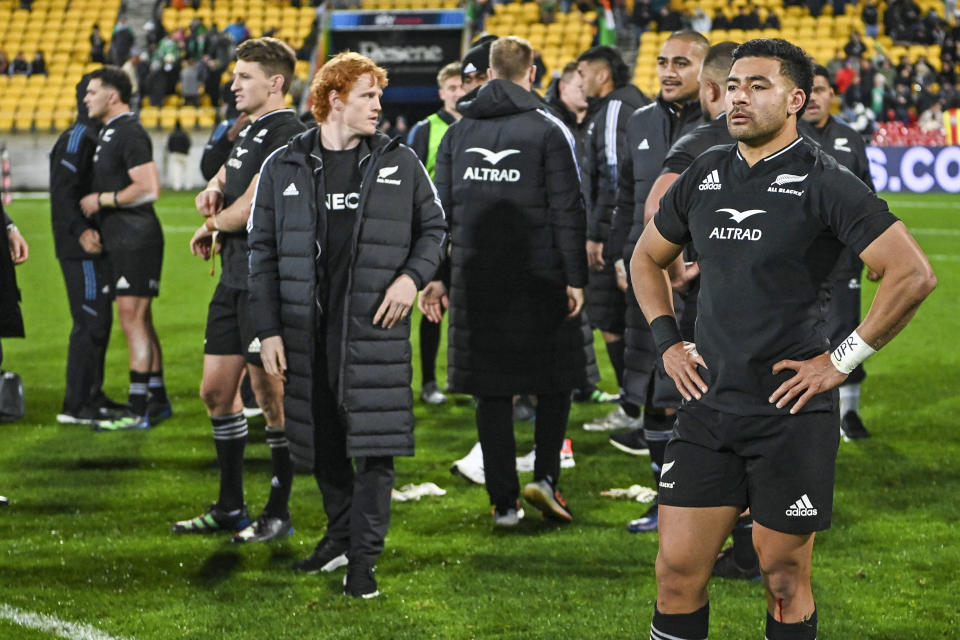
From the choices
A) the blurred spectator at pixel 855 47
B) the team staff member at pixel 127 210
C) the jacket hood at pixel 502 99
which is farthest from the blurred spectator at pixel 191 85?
the jacket hood at pixel 502 99

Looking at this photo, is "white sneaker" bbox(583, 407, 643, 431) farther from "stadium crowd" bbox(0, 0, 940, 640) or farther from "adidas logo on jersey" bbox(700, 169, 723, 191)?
"adidas logo on jersey" bbox(700, 169, 723, 191)

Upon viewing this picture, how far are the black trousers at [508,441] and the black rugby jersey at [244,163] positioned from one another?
1.17m

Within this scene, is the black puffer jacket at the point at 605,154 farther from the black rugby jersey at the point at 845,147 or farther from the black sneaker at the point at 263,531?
the black sneaker at the point at 263,531

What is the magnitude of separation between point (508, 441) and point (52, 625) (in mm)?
2022

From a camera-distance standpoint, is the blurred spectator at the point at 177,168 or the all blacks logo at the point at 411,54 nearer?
the blurred spectator at the point at 177,168

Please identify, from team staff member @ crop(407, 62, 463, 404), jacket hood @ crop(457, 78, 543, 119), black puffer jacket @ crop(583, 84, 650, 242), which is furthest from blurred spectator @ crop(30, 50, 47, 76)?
jacket hood @ crop(457, 78, 543, 119)

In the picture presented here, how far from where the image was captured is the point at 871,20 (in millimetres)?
29016

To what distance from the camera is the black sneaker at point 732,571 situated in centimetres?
499

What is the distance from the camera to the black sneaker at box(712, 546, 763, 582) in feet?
16.4

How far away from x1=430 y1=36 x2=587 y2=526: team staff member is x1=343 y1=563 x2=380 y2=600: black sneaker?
1.02 meters

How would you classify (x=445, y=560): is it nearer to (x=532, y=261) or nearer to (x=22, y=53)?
(x=532, y=261)

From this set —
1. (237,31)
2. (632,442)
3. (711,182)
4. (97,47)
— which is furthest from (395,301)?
(97,47)

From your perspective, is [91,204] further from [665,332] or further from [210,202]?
[665,332]

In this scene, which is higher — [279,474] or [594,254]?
[594,254]
